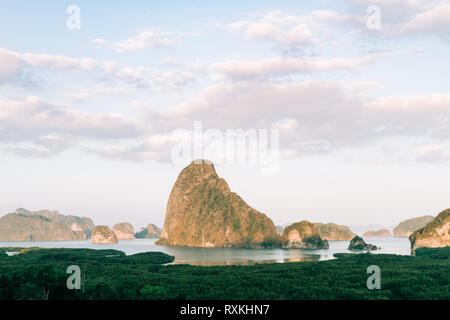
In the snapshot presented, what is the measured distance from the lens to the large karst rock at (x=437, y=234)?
164250mm

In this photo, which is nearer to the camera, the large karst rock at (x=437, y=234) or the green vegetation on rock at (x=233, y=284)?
the green vegetation on rock at (x=233, y=284)

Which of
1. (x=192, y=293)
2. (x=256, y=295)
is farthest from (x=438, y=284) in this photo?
(x=192, y=293)

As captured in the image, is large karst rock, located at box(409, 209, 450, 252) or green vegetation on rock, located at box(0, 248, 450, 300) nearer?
green vegetation on rock, located at box(0, 248, 450, 300)

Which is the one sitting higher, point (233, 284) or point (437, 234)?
point (437, 234)

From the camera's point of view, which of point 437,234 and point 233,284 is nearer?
point 233,284

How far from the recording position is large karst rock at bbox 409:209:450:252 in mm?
164250

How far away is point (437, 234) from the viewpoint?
546ft
